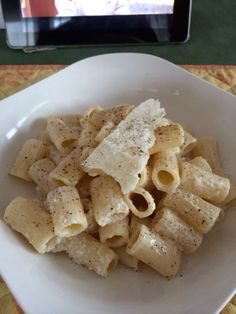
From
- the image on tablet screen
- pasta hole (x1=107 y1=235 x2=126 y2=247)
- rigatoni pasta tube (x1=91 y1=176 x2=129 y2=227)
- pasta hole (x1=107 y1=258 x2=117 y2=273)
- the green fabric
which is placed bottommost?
pasta hole (x1=107 y1=258 x2=117 y2=273)

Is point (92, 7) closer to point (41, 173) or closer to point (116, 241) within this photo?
point (41, 173)

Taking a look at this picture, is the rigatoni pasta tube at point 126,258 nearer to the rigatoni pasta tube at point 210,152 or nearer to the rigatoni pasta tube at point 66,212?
the rigatoni pasta tube at point 66,212

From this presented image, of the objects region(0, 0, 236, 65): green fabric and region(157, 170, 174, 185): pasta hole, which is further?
region(0, 0, 236, 65): green fabric

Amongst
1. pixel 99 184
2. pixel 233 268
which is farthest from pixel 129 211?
pixel 233 268

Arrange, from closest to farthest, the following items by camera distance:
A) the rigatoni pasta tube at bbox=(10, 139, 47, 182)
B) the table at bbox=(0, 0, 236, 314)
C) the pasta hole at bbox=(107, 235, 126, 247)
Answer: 1. the pasta hole at bbox=(107, 235, 126, 247)
2. the rigatoni pasta tube at bbox=(10, 139, 47, 182)
3. the table at bbox=(0, 0, 236, 314)

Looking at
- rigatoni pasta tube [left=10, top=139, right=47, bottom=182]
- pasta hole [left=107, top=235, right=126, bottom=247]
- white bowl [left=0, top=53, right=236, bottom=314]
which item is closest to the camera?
white bowl [left=0, top=53, right=236, bottom=314]

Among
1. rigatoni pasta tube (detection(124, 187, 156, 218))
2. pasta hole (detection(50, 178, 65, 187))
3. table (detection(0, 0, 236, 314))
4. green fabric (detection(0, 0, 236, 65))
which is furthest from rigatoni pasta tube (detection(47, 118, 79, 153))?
green fabric (detection(0, 0, 236, 65))

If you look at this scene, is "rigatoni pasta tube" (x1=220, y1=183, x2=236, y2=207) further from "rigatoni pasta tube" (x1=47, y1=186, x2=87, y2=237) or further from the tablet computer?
the tablet computer

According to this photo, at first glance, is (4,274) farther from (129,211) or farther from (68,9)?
(68,9)
